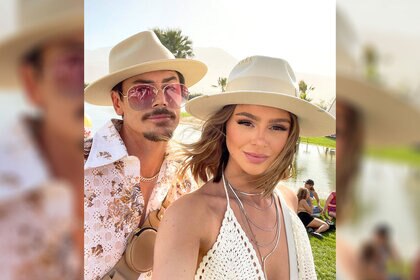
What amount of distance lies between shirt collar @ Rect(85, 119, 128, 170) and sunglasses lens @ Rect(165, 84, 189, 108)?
21 cm

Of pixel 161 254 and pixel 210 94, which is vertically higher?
pixel 210 94

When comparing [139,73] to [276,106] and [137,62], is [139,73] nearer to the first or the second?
[137,62]

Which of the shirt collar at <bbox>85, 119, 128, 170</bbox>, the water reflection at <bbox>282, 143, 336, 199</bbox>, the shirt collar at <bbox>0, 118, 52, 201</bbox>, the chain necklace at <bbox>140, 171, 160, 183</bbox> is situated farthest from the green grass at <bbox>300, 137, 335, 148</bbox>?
the shirt collar at <bbox>0, 118, 52, 201</bbox>

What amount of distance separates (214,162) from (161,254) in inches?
15.7

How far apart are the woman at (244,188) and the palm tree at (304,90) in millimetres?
68

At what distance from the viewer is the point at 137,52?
6.26 ft

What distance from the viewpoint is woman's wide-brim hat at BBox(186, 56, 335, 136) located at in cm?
181

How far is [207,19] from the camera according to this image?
1.96 m

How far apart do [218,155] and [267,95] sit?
300mm

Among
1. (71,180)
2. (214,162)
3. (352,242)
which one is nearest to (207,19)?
(214,162)

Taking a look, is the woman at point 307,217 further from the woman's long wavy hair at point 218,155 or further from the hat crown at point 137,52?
the hat crown at point 137,52

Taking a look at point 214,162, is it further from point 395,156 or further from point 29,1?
point 29,1

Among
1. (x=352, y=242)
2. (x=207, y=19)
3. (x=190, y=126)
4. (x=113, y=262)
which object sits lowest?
(x=113, y=262)

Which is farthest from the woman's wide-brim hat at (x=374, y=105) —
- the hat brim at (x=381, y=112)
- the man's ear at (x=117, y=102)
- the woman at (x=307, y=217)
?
the man's ear at (x=117, y=102)
